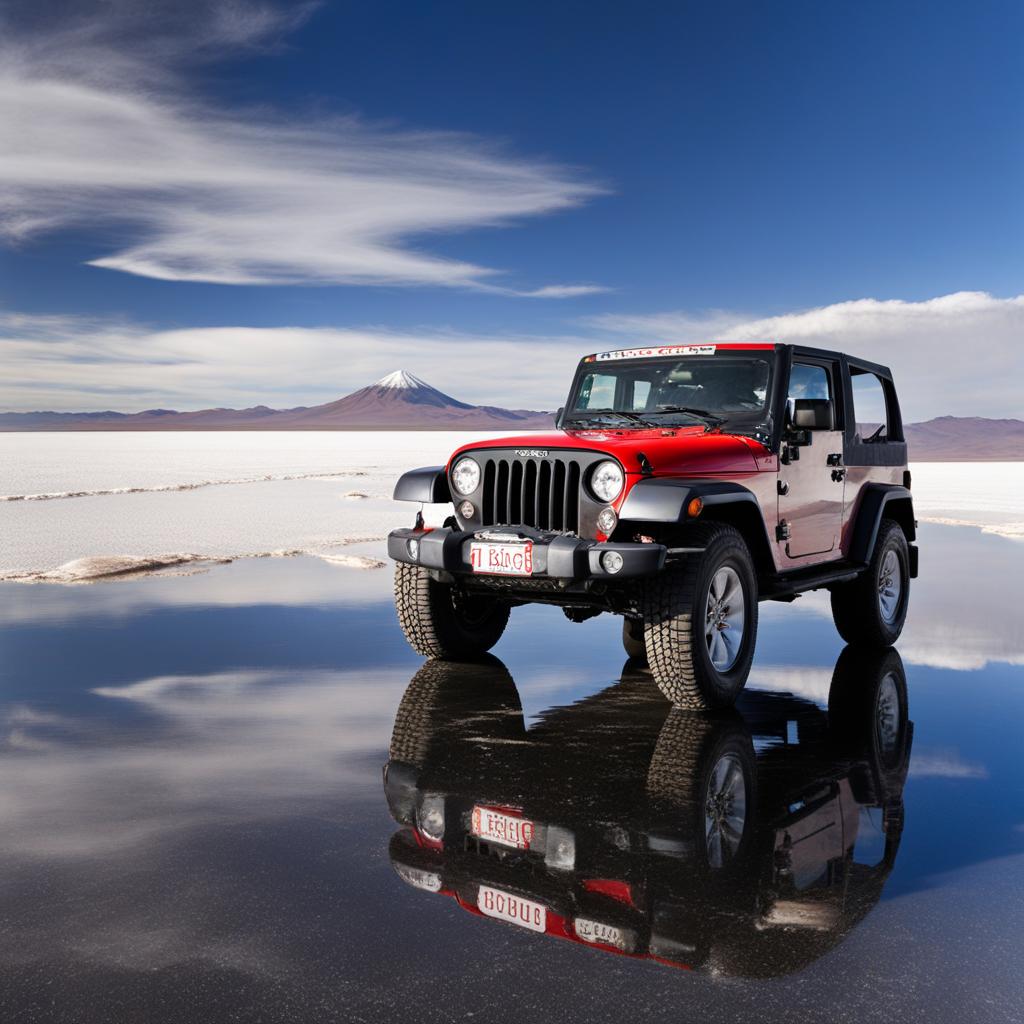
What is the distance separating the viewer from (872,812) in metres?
4.55

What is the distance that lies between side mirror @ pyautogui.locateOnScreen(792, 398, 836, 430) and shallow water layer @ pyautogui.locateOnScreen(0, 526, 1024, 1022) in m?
1.65

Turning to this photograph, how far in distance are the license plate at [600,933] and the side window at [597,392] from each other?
201 inches

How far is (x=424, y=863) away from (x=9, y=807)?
72.5 inches

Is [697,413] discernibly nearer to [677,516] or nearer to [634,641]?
[677,516]

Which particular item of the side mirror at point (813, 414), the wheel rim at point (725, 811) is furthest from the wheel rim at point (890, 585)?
the wheel rim at point (725, 811)

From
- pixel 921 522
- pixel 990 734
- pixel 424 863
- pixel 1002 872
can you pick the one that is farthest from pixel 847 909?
pixel 921 522

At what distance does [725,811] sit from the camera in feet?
14.9

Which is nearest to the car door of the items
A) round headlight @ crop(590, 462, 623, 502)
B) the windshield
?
the windshield

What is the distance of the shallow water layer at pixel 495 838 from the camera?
3.02 meters

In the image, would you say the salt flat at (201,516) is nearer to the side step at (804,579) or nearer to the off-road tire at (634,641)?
the off-road tire at (634,641)

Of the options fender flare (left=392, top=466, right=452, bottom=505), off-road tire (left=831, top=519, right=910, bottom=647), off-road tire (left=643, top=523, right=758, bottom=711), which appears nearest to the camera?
off-road tire (left=643, top=523, right=758, bottom=711)

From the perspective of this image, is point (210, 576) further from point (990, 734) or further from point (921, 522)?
point (921, 522)

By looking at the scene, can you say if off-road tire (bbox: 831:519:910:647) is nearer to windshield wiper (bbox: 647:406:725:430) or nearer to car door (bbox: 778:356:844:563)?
car door (bbox: 778:356:844:563)

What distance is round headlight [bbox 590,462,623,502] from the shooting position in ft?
20.3
